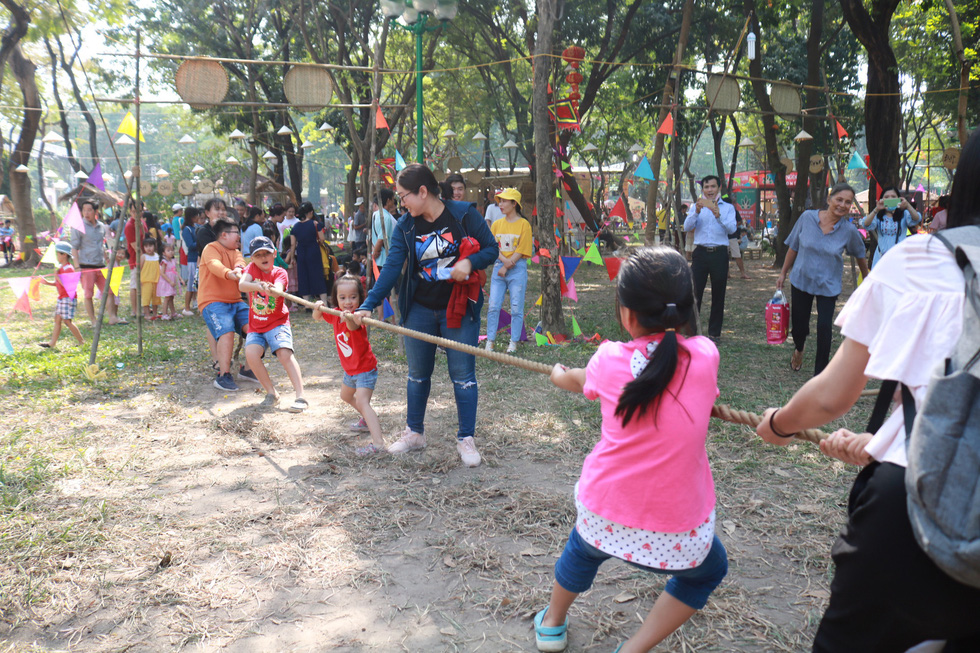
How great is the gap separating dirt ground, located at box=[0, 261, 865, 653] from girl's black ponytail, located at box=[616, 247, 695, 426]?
3.84ft

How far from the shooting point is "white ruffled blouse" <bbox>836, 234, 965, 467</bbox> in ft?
4.18

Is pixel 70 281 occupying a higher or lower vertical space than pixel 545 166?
lower

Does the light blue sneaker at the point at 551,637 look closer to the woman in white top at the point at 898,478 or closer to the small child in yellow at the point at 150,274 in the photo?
the woman in white top at the point at 898,478

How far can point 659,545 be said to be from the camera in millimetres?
2039

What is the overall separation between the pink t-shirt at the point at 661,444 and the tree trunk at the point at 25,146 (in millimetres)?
20314

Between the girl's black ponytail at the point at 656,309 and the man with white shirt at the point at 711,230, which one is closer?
the girl's black ponytail at the point at 656,309

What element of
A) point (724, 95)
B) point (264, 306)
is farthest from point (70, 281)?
point (724, 95)

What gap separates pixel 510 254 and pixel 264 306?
9.04 ft

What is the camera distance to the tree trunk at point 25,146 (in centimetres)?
1817

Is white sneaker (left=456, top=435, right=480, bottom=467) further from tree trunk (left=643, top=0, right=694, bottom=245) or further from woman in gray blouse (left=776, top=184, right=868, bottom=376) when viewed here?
tree trunk (left=643, top=0, right=694, bottom=245)

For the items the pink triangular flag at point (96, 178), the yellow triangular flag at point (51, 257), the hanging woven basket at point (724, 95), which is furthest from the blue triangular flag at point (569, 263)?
the yellow triangular flag at point (51, 257)

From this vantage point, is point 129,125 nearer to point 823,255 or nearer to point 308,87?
point 308,87

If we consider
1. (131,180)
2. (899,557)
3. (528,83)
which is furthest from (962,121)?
(528,83)

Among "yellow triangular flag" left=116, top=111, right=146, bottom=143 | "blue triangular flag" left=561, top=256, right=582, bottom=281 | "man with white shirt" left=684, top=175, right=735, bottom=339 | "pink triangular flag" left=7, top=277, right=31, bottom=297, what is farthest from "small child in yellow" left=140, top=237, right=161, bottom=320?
"man with white shirt" left=684, top=175, right=735, bottom=339
